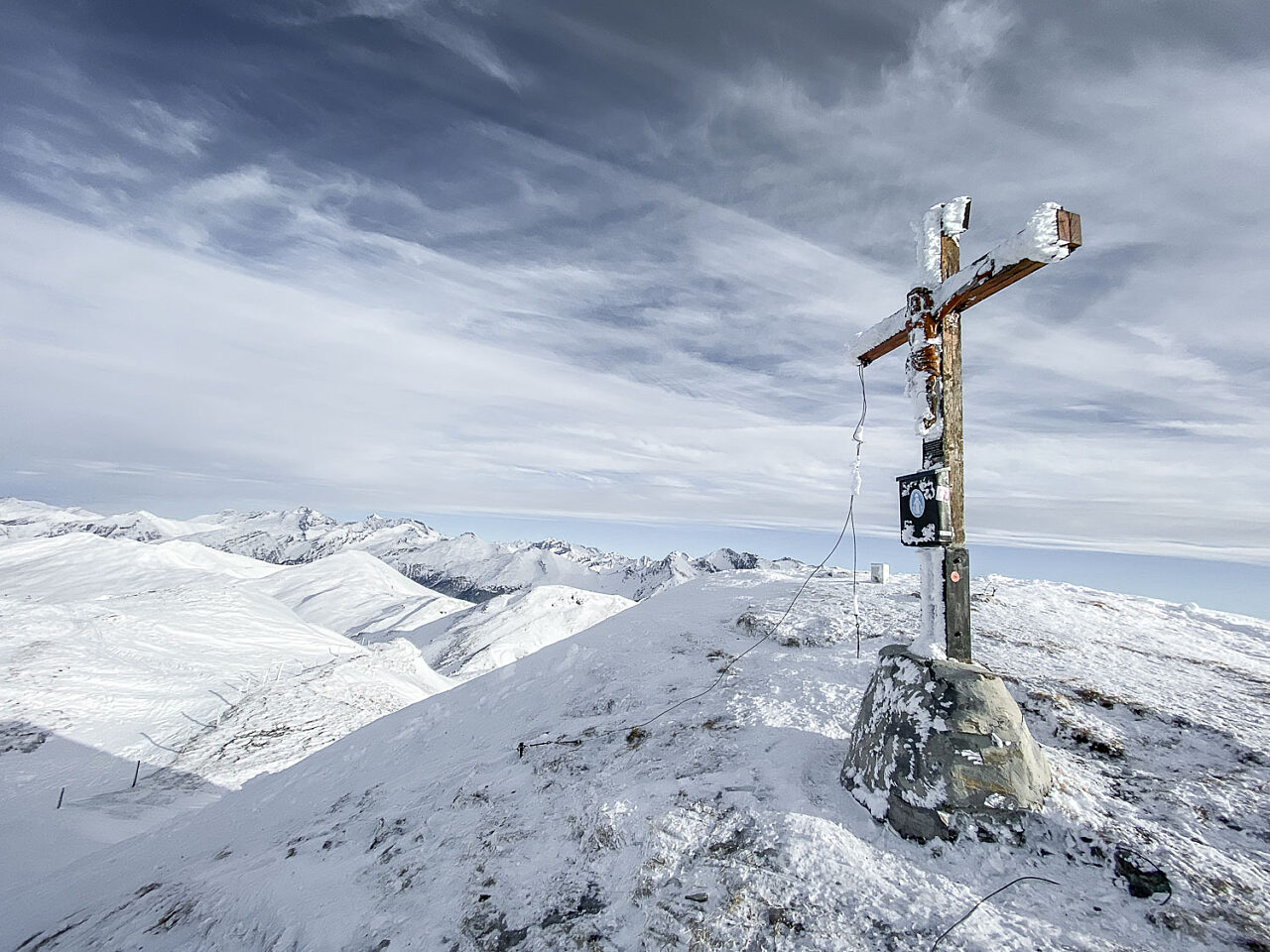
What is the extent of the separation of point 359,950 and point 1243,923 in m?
7.92

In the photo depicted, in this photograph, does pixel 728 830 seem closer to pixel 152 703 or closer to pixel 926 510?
pixel 926 510

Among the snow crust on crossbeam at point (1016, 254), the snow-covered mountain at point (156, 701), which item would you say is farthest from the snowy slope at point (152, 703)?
the snow crust on crossbeam at point (1016, 254)

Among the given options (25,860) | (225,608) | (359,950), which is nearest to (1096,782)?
(359,950)

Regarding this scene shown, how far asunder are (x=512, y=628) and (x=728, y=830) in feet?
326

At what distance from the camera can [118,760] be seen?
24.8m

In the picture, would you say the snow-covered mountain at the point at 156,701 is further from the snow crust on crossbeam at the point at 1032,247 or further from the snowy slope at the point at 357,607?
the snowy slope at the point at 357,607

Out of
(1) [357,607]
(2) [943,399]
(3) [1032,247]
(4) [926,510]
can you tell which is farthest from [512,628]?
(1) [357,607]

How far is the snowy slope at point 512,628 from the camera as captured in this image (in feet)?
278

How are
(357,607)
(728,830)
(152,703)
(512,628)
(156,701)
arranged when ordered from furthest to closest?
1. (357,607)
2. (512,628)
3. (156,701)
4. (152,703)
5. (728,830)

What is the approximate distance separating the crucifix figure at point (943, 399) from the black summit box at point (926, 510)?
1 centimetres

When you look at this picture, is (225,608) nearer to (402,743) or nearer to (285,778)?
(285,778)

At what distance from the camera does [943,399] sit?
711 centimetres

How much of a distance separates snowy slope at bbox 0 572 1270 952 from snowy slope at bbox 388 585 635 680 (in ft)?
217

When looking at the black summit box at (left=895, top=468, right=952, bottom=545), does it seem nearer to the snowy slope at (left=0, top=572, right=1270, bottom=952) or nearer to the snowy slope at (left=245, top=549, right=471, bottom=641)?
the snowy slope at (left=0, top=572, right=1270, bottom=952)
